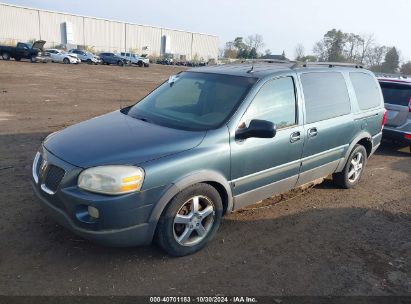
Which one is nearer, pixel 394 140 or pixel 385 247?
A: pixel 385 247

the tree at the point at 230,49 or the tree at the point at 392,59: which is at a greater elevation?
the tree at the point at 230,49

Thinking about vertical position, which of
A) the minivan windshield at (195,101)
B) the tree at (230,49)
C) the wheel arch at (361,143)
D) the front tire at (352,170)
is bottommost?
the front tire at (352,170)

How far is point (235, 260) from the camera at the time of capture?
360cm

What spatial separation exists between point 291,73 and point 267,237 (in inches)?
77.0

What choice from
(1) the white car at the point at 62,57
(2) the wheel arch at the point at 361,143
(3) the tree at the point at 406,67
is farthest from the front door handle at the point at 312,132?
(3) the tree at the point at 406,67

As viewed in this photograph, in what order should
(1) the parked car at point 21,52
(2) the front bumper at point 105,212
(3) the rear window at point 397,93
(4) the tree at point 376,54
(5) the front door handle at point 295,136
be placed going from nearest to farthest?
(2) the front bumper at point 105,212 < (5) the front door handle at point 295,136 < (3) the rear window at point 397,93 < (1) the parked car at point 21,52 < (4) the tree at point 376,54

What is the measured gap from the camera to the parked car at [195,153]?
122 inches

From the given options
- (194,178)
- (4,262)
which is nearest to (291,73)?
(194,178)

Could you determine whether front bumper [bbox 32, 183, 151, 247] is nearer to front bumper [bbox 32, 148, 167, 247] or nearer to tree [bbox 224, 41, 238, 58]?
front bumper [bbox 32, 148, 167, 247]

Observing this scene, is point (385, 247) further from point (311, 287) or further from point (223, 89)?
point (223, 89)

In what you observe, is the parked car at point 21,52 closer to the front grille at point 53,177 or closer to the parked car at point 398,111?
the parked car at point 398,111

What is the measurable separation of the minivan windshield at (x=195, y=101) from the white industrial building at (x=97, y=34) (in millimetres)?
67011

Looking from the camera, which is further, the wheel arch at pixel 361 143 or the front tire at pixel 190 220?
the wheel arch at pixel 361 143

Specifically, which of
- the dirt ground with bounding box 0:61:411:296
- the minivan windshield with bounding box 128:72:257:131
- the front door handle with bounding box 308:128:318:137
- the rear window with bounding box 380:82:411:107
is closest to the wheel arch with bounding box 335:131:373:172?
the dirt ground with bounding box 0:61:411:296
